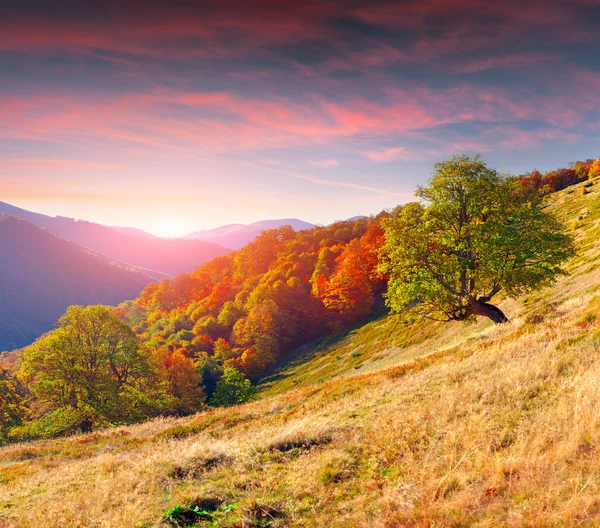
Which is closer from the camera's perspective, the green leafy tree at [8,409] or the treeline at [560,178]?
the green leafy tree at [8,409]

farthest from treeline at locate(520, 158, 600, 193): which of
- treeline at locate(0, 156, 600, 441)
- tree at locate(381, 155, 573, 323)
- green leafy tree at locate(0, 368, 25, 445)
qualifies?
green leafy tree at locate(0, 368, 25, 445)

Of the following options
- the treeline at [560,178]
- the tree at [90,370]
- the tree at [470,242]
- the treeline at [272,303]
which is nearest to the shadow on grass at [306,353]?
the treeline at [272,303]

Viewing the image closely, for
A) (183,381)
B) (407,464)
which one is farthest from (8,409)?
(407,464)

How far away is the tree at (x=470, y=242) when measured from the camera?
20219 millimetres

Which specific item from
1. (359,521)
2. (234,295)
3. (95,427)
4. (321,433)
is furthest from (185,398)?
(359,521)

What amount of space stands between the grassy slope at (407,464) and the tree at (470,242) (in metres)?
5.95

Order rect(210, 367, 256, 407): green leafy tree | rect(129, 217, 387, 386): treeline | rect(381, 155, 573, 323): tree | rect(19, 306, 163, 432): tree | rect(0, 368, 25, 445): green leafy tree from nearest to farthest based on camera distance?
1. rect(381, 155, 573, 323): tree
2. rect(19, 306, 163, 432): tree
3. rect(0, 368, 25, 445): green leafy tree
4. rect(210, 367, 256, 407): green leafy tree
5. rect(129, 217, 387, 386): treeline

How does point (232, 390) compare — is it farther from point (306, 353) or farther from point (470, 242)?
point (470, 242)

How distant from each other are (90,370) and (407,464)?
36916mm

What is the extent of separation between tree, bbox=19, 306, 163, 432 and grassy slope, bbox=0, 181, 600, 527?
2026 centimetres

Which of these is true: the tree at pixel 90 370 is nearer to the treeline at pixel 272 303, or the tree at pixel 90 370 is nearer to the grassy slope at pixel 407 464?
the grassy slope at pixel 407 464

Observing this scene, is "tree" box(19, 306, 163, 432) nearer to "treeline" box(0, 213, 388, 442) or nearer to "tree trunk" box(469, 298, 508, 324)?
"treeline" box(0, 213, 388, 442)

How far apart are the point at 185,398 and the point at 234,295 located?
170 ft

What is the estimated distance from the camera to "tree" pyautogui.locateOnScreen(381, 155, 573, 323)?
20219 millimetres
